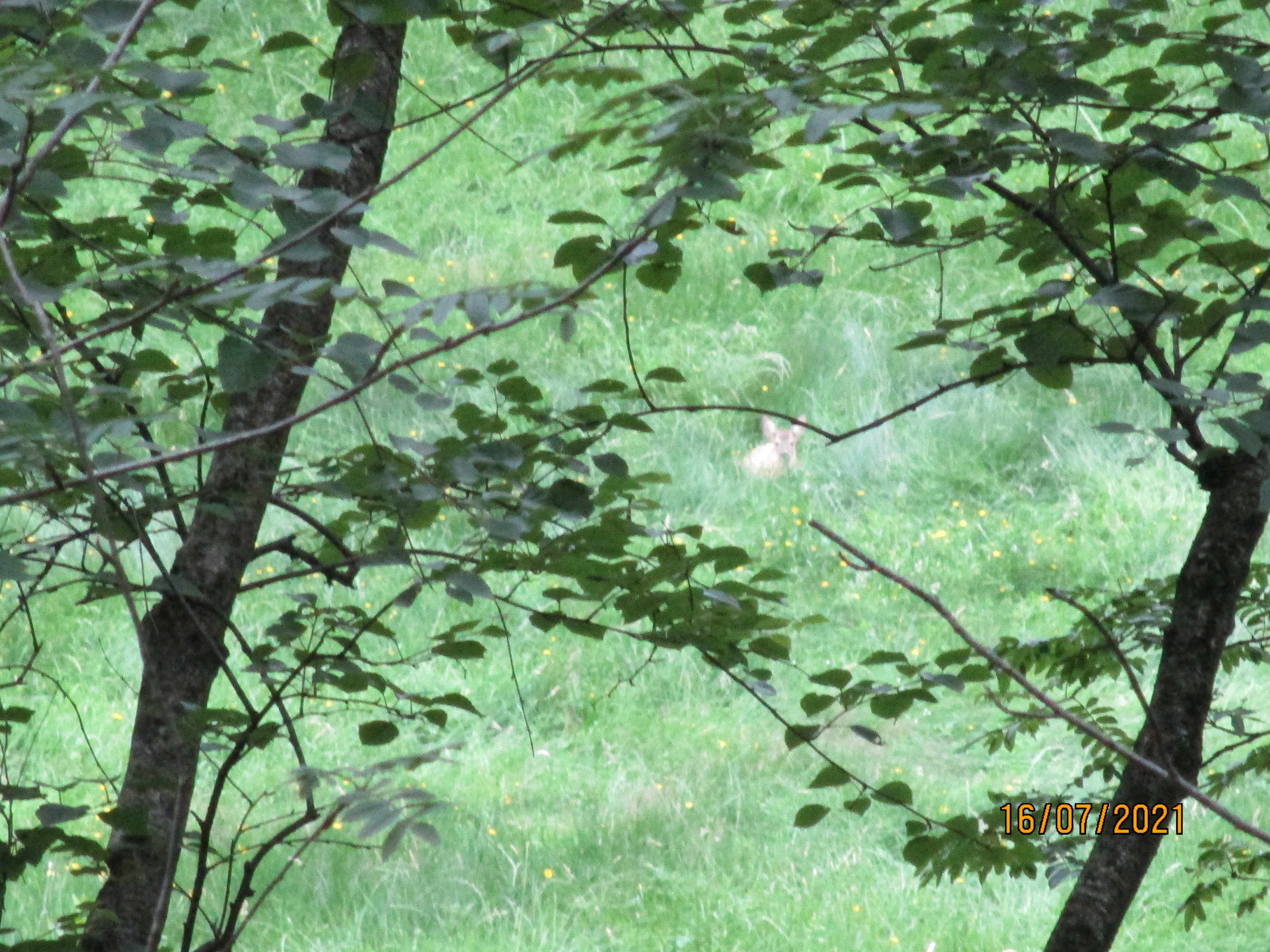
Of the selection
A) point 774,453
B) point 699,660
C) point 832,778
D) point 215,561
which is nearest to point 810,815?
point 832,778

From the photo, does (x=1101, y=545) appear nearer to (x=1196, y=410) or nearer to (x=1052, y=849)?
(x=1052, y=849)

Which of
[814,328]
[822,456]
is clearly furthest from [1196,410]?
[814,328]

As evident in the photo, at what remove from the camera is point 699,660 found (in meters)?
4.60

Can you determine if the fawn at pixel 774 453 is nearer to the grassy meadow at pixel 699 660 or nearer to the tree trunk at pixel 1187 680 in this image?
the grassy meadow at pixel 699 660

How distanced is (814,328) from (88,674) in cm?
336

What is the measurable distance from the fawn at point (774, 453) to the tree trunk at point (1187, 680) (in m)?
3.81

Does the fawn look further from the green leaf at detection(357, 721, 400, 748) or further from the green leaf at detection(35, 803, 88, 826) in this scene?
the green leaf at detection(35, 803, 88, 826)

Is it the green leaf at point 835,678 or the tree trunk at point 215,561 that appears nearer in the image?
the green leaf at point 835,678

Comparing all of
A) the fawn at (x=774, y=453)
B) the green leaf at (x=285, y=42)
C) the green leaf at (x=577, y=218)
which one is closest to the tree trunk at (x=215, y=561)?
the green leaf at (x=285, y=42)

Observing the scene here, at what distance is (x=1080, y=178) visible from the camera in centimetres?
142

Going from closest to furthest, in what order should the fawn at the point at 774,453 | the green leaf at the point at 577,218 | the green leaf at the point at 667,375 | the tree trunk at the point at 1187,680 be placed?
the green leaf at the point at 577,218
the green leaf at the point at 667,375
the tree trunk at the point at 1187,680
the fawn at the point at 774,453

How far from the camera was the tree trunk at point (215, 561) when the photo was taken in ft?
5.15
